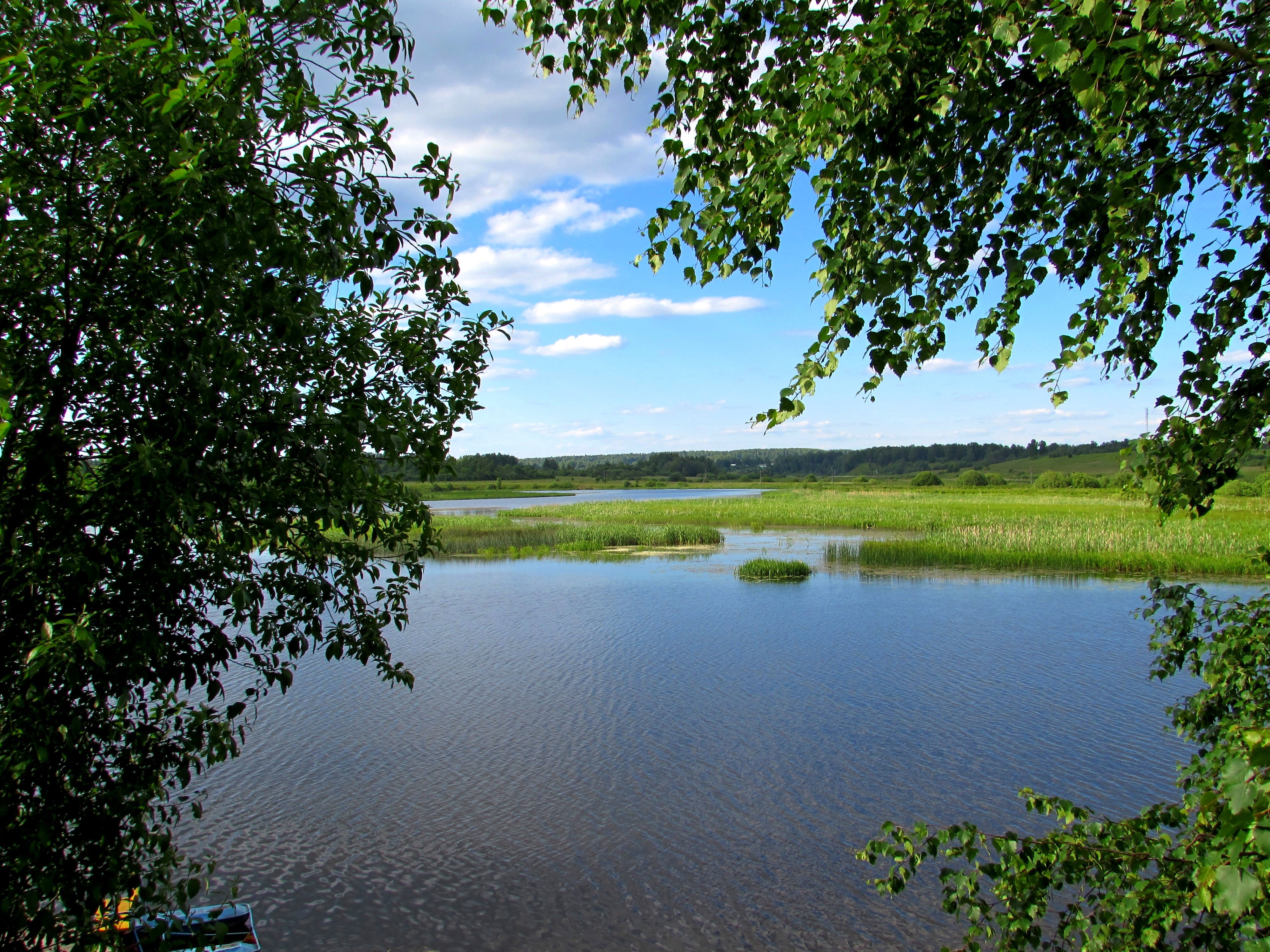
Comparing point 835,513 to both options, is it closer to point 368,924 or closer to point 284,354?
point 368,924

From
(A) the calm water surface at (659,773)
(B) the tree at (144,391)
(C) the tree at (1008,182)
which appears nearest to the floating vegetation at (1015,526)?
(C) the tree at (1008,182)

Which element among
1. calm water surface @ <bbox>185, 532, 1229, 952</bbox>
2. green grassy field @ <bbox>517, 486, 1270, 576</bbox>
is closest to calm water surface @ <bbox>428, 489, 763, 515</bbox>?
green grassy field @ <bbox>517, 486, 1270, 576</bbox>

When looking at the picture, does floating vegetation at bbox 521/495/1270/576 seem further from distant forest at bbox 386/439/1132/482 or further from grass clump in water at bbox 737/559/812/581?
distant forest at bbox 386/439/1132/482

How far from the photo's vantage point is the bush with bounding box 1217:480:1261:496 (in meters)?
60.2

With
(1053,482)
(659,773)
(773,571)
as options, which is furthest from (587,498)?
(659,773)

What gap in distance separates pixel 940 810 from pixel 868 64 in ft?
31.4

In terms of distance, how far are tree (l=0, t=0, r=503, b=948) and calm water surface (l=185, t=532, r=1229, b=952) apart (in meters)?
4.88

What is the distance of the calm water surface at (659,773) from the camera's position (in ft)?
25.5

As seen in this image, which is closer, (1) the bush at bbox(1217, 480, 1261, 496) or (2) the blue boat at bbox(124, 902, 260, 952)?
(2) the blue boat at bbox(124, 902, 260, 952)

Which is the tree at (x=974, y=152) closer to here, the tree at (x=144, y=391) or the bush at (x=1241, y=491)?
the tree at (x=144, y=391)

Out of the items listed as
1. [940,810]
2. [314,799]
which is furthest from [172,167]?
[940,810]

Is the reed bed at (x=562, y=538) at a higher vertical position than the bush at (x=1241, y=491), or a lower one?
lower

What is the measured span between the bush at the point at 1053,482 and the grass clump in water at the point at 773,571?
7072cm

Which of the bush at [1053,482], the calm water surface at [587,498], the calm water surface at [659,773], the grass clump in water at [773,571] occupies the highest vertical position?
the bush at [1053,482]
